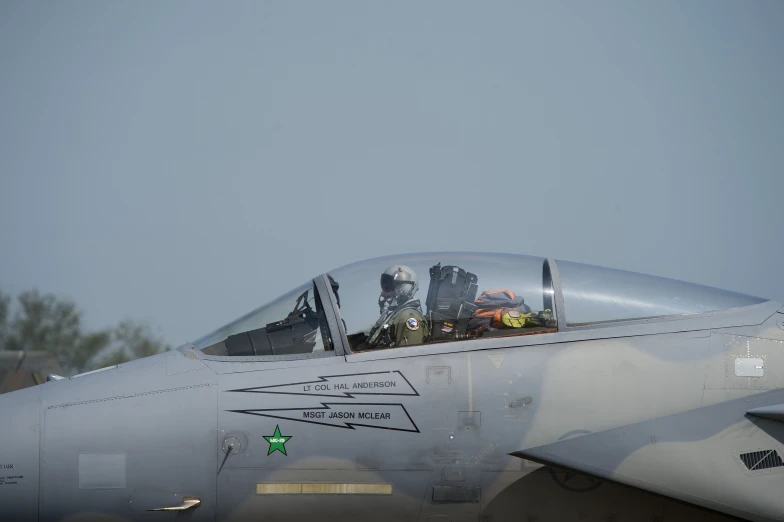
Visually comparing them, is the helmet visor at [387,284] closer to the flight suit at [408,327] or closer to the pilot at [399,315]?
the pilot at [399,315]

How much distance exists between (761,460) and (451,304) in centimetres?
255

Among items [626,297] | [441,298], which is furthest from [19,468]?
[626,297]

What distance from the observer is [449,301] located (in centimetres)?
729

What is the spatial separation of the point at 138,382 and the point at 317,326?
1432mm

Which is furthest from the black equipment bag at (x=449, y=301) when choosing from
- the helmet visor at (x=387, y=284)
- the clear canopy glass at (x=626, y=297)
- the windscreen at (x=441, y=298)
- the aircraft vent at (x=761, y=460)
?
the aircraft vent at (x=761, y=460)

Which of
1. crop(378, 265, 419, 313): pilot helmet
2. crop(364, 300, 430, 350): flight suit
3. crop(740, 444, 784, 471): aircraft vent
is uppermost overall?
crop(378, 265, 419, 313): pilot helmet

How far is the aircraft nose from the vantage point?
6.56 meters

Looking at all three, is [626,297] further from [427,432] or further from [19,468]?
[19,468]

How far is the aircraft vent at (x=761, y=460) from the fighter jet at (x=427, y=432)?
0.05 ft

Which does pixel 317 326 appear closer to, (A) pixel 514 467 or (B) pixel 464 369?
(B) pixel 464 369

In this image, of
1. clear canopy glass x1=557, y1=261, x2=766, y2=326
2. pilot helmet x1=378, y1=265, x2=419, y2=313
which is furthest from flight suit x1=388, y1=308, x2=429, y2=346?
clear canopy glass x1=557, y1=261, x2=766, y2=326

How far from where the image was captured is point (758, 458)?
6.46 m

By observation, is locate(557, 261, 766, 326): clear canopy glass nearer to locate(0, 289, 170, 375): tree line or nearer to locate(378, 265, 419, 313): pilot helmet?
locate(378, 265, 419, 313): pilot helmet

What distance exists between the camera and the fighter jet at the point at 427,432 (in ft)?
21.4
